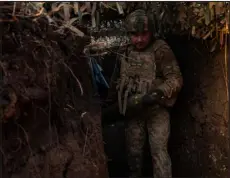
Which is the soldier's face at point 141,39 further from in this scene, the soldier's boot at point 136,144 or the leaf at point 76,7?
the leaf at point 76,7

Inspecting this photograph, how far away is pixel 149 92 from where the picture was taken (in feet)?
16.5

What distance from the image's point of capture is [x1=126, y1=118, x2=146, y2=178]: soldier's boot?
5.07 m

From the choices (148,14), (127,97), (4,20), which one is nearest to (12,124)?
(4,20)

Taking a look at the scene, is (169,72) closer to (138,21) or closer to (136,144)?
(138,21)

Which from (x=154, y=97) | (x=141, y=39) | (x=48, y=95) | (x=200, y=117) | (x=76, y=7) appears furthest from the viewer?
(x=200, y=117)

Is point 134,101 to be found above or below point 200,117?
above

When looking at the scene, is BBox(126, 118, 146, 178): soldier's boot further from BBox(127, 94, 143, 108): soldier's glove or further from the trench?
the trench

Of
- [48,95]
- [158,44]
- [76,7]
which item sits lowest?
[48,95]

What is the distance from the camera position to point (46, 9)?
12.0 ft

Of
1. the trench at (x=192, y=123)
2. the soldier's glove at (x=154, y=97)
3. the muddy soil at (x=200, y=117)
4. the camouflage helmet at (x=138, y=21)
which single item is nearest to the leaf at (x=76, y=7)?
the camouflage helmet at (x=138, y=21)

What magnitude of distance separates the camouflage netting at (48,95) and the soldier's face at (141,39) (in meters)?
0.80

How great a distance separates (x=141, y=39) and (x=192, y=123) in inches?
42.1

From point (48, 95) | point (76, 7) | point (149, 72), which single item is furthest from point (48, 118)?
point (149, 72)

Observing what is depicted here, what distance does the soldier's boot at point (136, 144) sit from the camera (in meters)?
5.07
